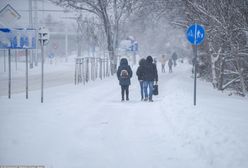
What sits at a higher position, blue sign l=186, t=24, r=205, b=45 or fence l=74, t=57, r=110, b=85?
blue sign l=186, t=24, r=205, b=45

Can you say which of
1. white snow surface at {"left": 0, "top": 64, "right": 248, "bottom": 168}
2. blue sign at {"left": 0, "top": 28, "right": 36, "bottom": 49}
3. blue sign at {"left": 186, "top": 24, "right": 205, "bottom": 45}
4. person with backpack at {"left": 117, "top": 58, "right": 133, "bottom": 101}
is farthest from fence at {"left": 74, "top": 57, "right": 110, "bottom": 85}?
blue sign at {"left": 186, "top": 24, "right": 205, "bottom": 45}

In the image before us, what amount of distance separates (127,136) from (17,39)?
7.62m

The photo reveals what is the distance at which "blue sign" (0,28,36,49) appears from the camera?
14.3m

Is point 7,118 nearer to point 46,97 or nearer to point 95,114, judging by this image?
point 95,114

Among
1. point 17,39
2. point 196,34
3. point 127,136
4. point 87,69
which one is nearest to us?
point 127,136

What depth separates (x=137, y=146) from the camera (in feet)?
26.4

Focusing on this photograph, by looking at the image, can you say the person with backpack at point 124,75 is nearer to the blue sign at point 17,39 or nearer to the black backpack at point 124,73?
the black backpack at point 124,73

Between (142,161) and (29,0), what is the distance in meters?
36.6

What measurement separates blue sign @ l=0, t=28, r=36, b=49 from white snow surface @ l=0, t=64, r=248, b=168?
261cm

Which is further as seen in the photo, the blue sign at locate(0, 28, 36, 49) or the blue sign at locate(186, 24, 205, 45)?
the blue sign at locate(0, 28, 36, 49)

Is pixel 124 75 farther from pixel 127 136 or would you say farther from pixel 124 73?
pixel 127 136

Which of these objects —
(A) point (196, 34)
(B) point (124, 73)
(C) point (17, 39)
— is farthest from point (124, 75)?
(A) point (196, 34)

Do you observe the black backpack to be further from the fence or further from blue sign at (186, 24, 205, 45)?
the fence

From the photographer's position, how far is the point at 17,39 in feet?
47.6
